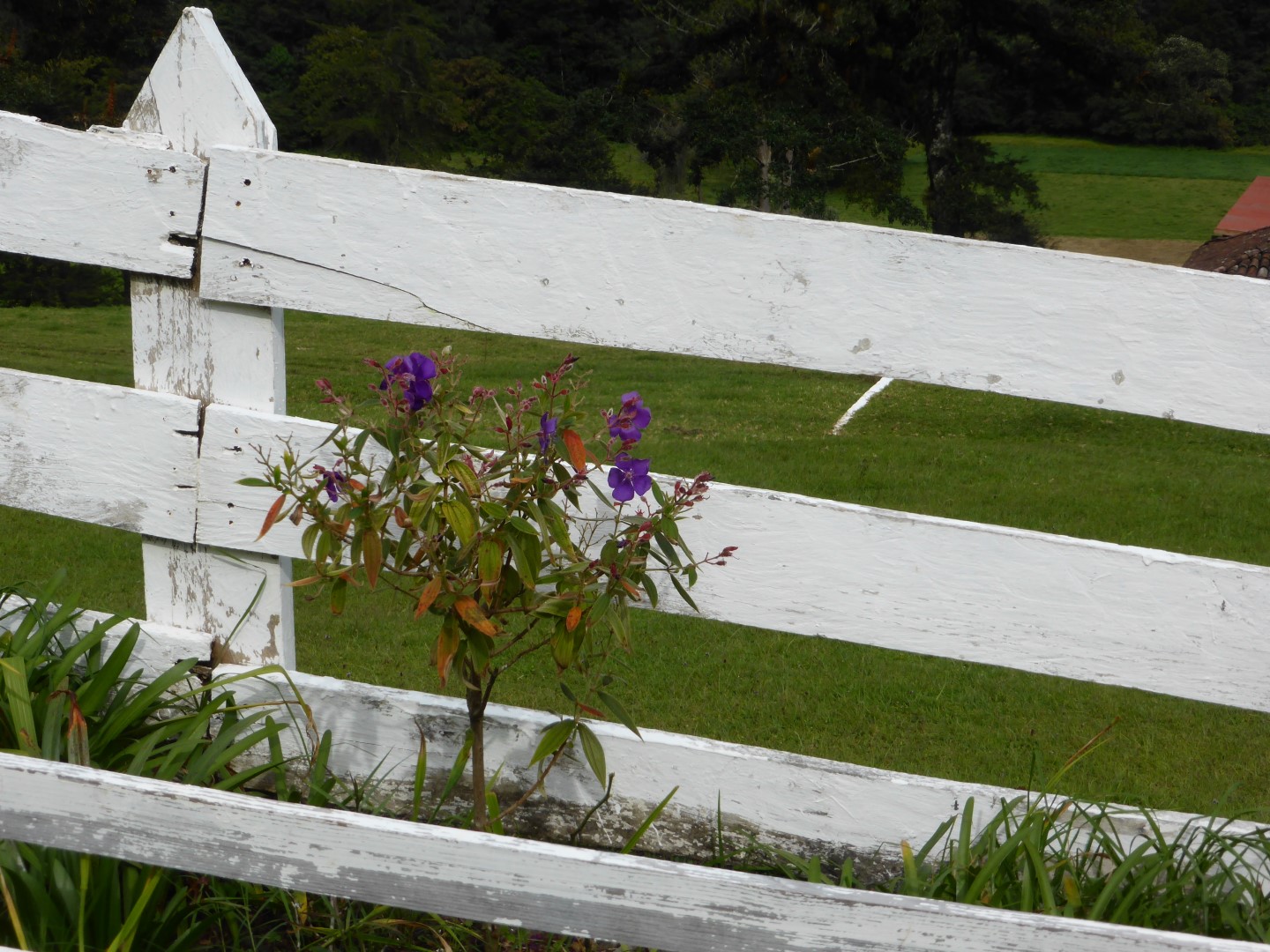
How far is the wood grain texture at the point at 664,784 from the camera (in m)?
1.99

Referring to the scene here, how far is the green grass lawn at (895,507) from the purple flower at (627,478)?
3.22 ft

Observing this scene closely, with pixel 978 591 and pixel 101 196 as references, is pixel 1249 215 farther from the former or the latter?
pixel 101 196

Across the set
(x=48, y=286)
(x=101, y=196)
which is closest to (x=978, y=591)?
(x=101, y=196)

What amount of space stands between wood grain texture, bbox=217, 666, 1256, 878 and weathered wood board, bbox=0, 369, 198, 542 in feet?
1.07

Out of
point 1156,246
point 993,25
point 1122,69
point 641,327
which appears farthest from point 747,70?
point 641,327

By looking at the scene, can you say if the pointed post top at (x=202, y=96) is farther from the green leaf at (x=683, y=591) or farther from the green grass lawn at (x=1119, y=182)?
the green grass lawn at (x=1119, y=182)

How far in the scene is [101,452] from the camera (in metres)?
2.09

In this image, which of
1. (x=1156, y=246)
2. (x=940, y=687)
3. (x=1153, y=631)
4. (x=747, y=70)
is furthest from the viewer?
(x=1156, y=246)

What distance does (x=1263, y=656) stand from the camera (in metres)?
1.87

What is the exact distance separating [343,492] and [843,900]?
3.10 ft

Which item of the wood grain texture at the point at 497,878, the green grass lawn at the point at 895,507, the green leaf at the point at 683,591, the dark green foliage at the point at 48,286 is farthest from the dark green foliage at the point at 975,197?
the wood grain texture at the point at 497,878

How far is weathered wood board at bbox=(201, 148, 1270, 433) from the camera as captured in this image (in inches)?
70.6

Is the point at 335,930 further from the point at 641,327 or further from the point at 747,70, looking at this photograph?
the point at 747,70

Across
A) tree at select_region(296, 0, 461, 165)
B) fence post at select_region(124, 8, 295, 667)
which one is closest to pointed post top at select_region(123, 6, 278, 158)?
fence post at select_region(124, 8, 295, 667)
